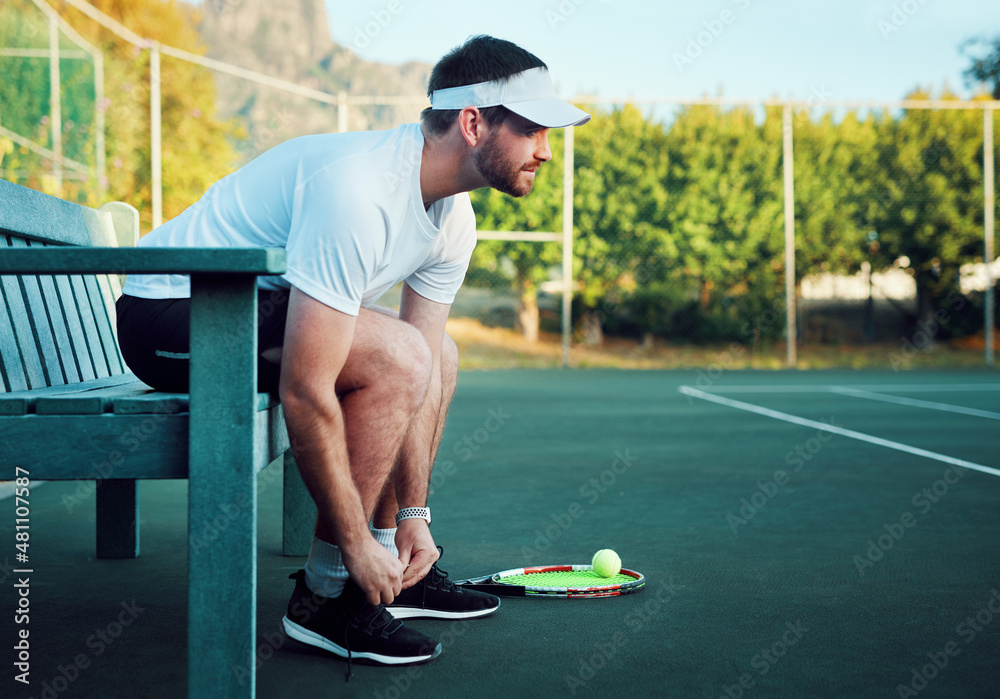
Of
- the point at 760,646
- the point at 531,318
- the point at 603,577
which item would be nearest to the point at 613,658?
the point at 760,646

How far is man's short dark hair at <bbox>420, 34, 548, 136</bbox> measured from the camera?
1.92 metres

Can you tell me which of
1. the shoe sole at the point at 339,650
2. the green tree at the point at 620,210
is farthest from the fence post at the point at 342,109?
the shoe sole at the point at 339,650

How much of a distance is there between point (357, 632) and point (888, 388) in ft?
30.3

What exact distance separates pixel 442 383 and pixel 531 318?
41.3 feet

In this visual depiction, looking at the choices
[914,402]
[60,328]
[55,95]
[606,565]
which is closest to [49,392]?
[60,328]

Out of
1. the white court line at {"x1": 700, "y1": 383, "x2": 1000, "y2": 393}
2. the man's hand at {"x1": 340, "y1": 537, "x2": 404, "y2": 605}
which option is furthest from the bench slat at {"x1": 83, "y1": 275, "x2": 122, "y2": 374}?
the white court line at {"x1": 700, "y1": 383, "x2": 1000, "y2": 393}

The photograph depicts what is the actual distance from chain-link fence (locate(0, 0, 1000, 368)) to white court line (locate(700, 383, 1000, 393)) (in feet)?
9.24

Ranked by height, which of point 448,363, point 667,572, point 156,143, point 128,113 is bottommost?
point 667,572

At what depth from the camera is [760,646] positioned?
6.67 ft

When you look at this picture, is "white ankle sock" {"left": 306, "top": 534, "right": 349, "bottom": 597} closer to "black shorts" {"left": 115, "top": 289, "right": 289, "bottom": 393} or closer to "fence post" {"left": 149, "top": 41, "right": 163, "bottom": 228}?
"black shorts" {"left": 115, "top": 289, "right": 289, "bottom": 393}

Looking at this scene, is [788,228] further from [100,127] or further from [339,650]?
[339,650]

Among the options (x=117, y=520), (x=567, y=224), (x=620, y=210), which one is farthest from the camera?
(x=620, y=210)

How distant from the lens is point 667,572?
8.86 feet

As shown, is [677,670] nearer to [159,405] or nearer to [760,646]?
[760,646]
